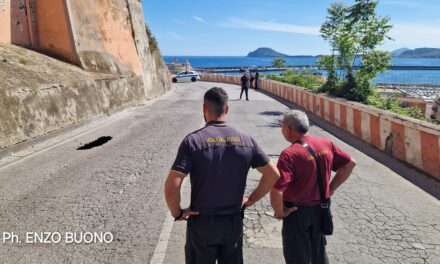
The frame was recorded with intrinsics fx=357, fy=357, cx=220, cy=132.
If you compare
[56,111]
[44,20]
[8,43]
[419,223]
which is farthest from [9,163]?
[44,20]

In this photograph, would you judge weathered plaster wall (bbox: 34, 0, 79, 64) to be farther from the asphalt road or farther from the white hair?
the white hair

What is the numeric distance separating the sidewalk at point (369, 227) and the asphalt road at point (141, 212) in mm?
13

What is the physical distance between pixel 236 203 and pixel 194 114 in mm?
13647

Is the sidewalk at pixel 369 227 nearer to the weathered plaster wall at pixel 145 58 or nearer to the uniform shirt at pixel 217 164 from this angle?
the uniform shirt at pixel 217 164

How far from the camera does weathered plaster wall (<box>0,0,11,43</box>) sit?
56.7 feet

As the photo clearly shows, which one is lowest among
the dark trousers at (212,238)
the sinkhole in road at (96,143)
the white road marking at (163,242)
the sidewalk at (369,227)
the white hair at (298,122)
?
the sidewalk at (369,227)

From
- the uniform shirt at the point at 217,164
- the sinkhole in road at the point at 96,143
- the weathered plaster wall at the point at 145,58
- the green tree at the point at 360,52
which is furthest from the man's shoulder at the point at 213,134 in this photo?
the weathered plaster wall at the point at 145,58

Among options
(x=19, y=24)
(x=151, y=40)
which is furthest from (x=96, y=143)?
(x=151, y=40)

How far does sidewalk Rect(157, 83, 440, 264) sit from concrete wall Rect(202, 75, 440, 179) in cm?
90

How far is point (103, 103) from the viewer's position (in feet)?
53.4

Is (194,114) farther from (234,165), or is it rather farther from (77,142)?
(234,165)

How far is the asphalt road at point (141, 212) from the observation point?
4441 mm

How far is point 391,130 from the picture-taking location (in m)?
9.32

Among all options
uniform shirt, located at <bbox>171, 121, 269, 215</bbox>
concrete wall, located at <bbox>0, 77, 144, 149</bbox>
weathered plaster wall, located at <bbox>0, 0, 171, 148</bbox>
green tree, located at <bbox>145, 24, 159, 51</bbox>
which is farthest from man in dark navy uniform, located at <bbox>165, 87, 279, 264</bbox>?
green tree, located at <bbox>145, 24, 159, 51</bbox>
